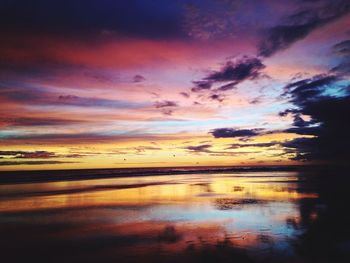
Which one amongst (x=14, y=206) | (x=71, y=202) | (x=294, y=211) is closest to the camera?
(x=294, y=211)

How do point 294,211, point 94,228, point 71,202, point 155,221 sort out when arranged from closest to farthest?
1. point 94,228
2. point 155,221
3. point 294,211
4. point 71,202

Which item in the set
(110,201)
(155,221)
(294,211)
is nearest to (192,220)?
(155,221)

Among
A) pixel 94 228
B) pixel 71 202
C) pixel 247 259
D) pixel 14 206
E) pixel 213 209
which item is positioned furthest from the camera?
pixel 71 202

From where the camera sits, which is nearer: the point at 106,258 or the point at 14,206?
the point at 106,258

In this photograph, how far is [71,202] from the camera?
102ft

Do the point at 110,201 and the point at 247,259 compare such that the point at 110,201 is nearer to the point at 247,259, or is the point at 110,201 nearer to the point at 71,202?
the point at 71,202

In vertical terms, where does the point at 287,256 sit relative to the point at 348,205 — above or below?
below

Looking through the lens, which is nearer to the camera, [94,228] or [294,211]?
[94,228]

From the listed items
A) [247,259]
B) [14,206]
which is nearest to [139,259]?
[247,259]

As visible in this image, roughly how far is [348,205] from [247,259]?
56.8 ft

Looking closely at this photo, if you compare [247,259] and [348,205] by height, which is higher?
[348,205]

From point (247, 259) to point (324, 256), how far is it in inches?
120

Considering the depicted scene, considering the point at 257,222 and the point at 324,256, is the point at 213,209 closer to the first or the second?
the point at 257,222

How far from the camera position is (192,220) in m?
20.9
